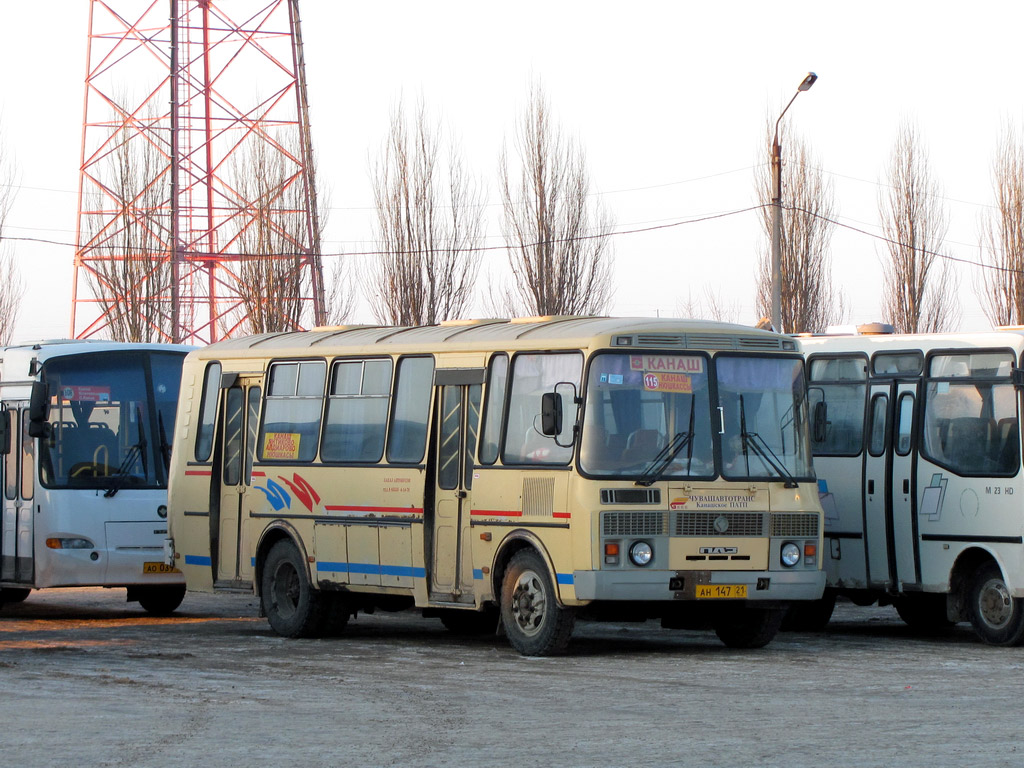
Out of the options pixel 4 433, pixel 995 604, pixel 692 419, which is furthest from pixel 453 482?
pixel 4 433

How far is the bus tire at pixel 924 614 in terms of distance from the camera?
17578 mm

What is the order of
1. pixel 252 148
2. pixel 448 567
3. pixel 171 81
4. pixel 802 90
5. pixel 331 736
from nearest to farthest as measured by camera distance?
pixel 331 736 → pixel 448 567 → pixel 802 90 → pixel 171 81 → pixel 252 148

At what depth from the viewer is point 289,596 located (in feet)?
55.5

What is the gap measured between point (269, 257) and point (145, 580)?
2371 cm

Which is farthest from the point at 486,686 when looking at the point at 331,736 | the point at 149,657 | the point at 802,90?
the point at 802,90

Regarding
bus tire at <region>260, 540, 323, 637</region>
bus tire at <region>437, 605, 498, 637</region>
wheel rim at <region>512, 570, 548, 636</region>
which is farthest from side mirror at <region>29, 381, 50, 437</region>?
wheel rim at <region>512, 570, 548, 636</region>

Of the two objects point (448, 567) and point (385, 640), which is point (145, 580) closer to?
point (385, 640)

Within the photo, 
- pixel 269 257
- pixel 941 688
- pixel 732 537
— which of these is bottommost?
pixel 941 688

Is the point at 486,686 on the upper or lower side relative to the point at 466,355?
lower

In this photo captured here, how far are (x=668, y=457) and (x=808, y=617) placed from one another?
440cm

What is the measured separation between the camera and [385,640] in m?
16.6

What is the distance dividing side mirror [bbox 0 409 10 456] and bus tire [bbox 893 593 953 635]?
31.1ft

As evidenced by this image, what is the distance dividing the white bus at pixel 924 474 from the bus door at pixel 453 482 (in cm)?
304

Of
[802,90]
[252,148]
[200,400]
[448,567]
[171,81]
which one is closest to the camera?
[448,567]
